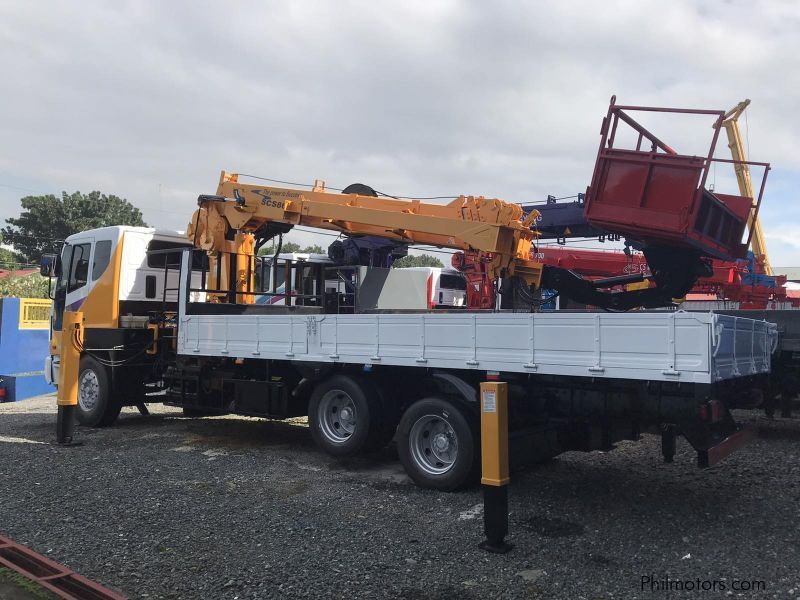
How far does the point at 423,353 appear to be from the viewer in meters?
6.36

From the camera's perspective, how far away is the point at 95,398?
9961mm

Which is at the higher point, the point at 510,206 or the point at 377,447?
the point at 510,206

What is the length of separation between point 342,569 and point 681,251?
6.21 m

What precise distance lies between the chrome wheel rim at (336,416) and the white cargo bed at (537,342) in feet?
1.75

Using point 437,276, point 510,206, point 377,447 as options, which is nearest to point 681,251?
point 510,206

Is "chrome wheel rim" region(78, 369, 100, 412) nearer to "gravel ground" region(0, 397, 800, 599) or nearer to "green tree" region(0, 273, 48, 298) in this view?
"gravel ground" region(0, 397, 800, 599)

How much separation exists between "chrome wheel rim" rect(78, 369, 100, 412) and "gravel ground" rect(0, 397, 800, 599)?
1.63 m

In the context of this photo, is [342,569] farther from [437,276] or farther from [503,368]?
[437,276]

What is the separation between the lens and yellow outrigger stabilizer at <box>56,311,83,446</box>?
8.62 meters

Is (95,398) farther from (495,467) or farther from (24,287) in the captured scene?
(24,287)

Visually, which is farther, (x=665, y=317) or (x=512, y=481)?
(x=512, y=481)

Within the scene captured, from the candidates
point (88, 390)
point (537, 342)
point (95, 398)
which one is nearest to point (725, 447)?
point (537, 342)

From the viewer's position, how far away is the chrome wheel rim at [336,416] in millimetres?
7383

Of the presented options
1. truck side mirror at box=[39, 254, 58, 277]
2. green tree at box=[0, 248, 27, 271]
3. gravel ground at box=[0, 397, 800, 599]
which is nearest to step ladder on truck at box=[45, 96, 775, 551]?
truck side mirror at box=[39, 254, 58, 277]
